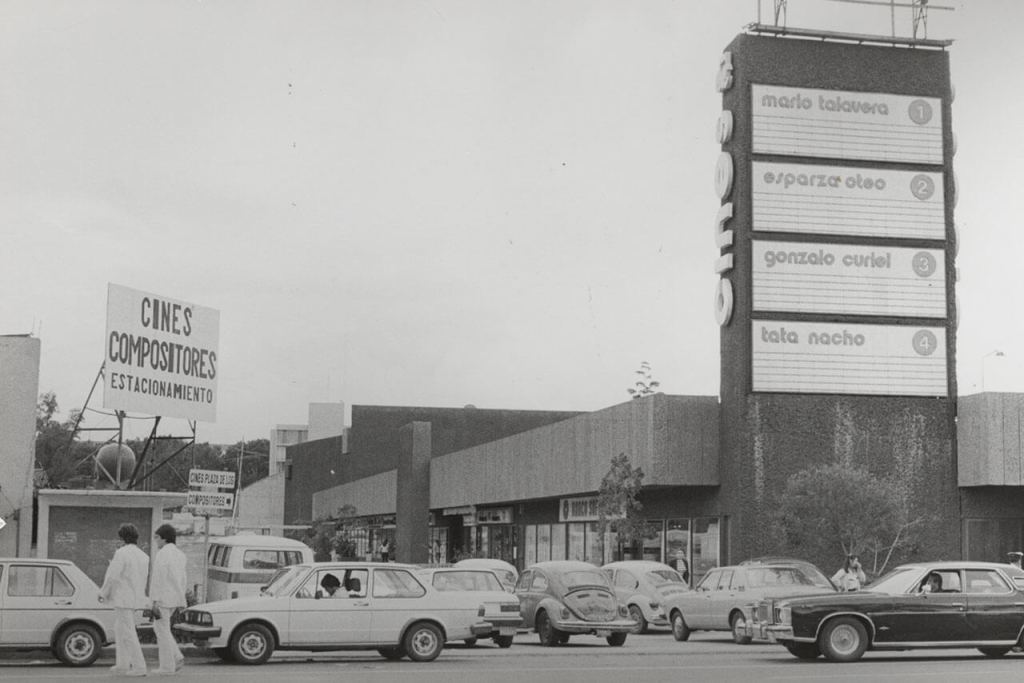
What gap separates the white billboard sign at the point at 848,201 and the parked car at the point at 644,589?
1068cm

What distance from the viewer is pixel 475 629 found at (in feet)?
70.1

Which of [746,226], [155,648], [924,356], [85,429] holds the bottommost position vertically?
[155,648]

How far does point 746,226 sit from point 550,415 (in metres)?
56.9

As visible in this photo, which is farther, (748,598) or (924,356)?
(924,356)

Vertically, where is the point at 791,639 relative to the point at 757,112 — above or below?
below

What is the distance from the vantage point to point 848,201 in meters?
38.0

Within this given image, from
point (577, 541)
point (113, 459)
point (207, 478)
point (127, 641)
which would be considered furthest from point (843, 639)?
point (577, 541)

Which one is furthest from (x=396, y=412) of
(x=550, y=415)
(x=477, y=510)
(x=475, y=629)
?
(x=475, y=629)

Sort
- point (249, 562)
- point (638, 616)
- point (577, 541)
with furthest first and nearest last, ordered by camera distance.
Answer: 1. point (577, 541)
2. point (638, 616)
3. point (249, 562)

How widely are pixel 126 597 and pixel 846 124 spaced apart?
26.9 meters

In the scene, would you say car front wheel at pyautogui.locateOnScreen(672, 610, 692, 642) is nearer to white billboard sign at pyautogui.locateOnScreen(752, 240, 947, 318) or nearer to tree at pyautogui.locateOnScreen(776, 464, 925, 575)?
tree at pyautogui.locateOnScreen(776, 464, 925, 575)

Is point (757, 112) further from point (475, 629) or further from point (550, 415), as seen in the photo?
point (550, 415)

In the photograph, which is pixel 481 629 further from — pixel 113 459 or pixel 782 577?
pixel 113 459

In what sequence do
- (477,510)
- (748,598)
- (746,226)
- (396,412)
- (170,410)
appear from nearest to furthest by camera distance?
(748,598)
(170,410)
(746,226)
(477,510)
(396,412)
